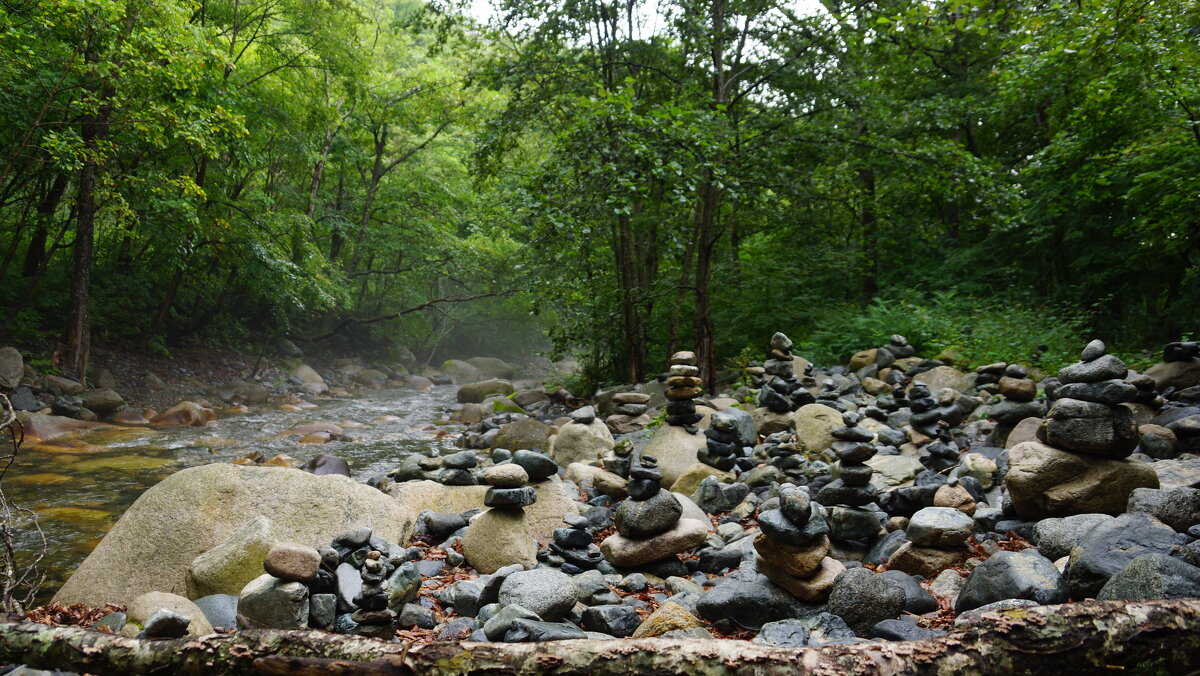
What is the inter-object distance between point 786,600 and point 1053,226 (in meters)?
10.5

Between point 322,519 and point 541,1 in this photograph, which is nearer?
point 322,519

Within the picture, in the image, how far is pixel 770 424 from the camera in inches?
306

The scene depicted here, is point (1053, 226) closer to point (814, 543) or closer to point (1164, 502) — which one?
point (1164, 502)

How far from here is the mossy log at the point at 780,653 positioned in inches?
74.4

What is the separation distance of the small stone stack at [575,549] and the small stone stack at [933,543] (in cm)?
202

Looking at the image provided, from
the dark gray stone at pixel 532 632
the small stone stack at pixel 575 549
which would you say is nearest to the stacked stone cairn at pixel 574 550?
the small stone stack at pixel 575 549

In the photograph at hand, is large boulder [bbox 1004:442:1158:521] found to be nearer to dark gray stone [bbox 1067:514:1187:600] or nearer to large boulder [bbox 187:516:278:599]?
→ dark gray stone [bbox 1067:514:1187:600]

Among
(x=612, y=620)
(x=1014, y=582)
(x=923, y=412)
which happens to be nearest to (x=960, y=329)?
(x=923, y=412)

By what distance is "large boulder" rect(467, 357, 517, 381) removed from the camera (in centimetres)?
2873

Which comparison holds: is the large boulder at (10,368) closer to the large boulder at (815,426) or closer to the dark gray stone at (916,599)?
the large boulder at (815,426)

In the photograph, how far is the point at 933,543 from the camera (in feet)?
12.9

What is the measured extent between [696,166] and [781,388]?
319 centimetres

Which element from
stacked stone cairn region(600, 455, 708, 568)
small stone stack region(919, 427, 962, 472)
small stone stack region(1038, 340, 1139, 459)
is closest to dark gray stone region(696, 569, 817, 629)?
stacked stone cairn region(600, 455, 708, 568)

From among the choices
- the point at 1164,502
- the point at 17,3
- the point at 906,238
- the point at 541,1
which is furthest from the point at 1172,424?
the point at 17,3
